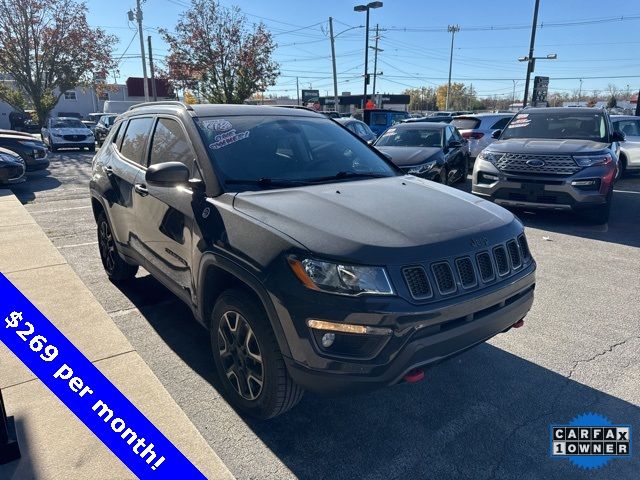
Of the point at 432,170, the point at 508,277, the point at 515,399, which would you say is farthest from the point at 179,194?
the point at 432,170

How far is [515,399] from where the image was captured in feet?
9.61

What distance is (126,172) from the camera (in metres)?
3.97

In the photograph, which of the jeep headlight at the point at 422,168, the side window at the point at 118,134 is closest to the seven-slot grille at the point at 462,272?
the side window at the point at 118,134

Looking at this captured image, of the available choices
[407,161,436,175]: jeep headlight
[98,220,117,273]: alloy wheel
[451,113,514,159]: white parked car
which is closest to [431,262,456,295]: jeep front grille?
[98,220,117,273]: alloy wheel

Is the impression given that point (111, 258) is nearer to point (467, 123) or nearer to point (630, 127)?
point (467, 123)

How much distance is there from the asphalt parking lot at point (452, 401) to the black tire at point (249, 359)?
184 mm

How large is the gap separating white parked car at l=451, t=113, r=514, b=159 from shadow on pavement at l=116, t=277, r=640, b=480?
10184 mm

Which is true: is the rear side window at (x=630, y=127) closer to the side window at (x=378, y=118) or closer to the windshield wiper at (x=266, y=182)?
Answer: the side window at (x=378, y=118)

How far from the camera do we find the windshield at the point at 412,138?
9.86 meters

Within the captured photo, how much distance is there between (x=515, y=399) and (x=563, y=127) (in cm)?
665

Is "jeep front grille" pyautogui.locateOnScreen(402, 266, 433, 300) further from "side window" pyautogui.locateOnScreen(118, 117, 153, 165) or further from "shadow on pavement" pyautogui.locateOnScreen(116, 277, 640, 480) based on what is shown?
"side window" pyautogui.locateOnScreen(118, 117, 153, 165)

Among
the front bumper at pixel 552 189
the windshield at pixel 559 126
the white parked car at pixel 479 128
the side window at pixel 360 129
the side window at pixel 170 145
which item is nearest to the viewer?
the side window at pixel 170 145

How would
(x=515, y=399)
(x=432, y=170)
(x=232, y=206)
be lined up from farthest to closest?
1. (x=432, y=170)
2. (x=515, y=399)
3. (x=232, y=206)

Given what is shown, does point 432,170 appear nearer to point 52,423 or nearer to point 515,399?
point 515,399
